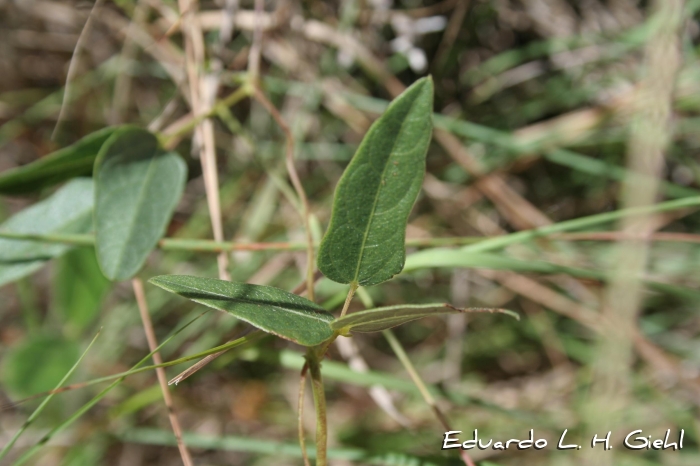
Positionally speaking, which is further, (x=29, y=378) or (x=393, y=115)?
(x=29, y=378)

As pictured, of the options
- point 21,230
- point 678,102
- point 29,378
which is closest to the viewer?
point 21,230

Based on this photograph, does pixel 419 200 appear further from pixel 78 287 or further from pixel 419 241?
pixel 78 287

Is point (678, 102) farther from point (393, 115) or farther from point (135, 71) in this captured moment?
point (135, 71)

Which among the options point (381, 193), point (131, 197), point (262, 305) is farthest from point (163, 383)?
point (381, 193)

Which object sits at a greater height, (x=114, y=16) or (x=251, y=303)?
(x=114, y=16)

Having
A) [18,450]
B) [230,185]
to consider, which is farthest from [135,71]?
[18,450]

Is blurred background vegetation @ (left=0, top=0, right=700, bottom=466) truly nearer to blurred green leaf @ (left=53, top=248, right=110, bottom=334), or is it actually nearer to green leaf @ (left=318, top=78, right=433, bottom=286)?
blurred green leaf @ (left=53, top=248, right=110, bottom=334)
